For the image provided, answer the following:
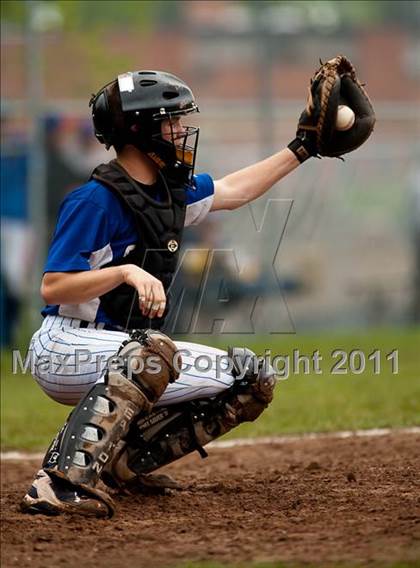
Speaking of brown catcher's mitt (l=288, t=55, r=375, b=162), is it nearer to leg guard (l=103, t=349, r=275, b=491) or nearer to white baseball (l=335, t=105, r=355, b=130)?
white baseball (l=335, t=105, r=355, b=130)

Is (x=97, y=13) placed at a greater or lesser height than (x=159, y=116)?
lesser

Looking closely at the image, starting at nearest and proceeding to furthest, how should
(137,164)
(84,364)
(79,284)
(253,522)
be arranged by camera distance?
(253,522)
(79,284)
(84,364)
(137,164)

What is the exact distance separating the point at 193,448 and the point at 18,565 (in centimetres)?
146

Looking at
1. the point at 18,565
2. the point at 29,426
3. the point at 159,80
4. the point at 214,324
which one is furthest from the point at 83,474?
the point at 214,324

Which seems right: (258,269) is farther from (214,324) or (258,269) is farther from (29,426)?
(29,426)

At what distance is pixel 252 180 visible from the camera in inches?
210

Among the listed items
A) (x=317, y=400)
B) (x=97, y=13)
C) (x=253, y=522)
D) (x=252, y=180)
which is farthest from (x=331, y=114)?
(x=97, y=13)

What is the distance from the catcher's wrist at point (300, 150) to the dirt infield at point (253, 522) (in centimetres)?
140

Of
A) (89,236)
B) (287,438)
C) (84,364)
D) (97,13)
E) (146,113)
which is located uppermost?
(146,113)

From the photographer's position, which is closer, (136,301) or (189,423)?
(136,301)

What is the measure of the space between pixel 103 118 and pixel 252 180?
851mm

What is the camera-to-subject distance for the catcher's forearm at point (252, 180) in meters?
5.30

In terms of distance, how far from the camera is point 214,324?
1137cm

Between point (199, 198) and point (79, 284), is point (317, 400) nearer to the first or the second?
point (199, 198)
